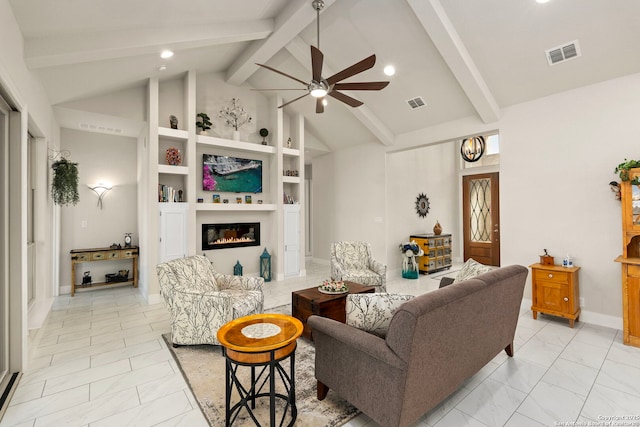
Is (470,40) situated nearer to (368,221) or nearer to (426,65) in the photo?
(426,65)

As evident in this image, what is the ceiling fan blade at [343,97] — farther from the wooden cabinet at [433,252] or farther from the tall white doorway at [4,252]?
the wooden cabinet at [433,252]

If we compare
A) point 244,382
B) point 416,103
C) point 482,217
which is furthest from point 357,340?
point 482,217

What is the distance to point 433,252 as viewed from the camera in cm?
686

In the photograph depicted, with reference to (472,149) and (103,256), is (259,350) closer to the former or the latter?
(103,256)

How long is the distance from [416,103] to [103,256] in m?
5.89

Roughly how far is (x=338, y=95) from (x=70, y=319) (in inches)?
176

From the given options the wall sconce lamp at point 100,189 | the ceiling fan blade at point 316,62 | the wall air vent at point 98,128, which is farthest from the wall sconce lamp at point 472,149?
the wall sconce lamp at point 100,189

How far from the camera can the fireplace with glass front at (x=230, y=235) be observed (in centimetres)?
567

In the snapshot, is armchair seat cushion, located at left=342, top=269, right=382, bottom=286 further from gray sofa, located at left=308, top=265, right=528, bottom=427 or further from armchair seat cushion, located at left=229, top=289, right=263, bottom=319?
gray sofa, located at left=308, top=265, right=528, bottom=427

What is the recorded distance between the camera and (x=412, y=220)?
7.17 m

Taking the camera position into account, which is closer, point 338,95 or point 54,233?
point 338,95

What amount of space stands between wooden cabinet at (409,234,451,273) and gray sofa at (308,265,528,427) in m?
4.43

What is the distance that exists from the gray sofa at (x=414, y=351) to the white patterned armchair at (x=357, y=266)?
2.26 metres

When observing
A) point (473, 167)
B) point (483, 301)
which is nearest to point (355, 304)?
point (483, 301)
